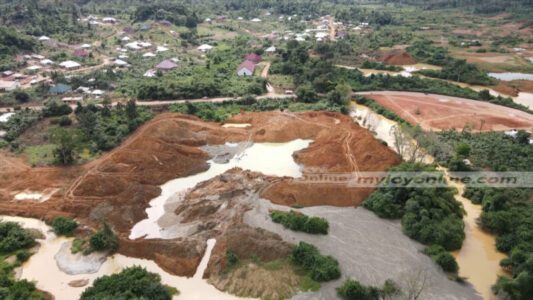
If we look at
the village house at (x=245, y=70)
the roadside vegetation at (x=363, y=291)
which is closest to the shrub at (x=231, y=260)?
the roadside vegetation at (x=363, y=291)

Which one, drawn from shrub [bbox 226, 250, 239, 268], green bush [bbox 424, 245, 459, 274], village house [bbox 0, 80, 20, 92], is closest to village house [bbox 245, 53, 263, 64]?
village house [bbox 0, 80, 20, 92]

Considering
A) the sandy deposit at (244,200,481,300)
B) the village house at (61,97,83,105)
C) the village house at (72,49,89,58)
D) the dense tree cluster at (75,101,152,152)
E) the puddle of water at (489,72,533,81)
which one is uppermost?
the village house at (72,49,89,58)

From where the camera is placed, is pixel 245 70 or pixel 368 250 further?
pixel 245 70

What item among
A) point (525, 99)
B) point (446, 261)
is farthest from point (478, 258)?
point (525, 99)

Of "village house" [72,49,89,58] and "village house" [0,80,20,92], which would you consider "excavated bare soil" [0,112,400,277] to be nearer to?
"village house" [0,80,20,92]

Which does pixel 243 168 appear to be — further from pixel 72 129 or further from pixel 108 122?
pixel 72 129

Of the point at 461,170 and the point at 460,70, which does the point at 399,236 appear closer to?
the point at 461,170
